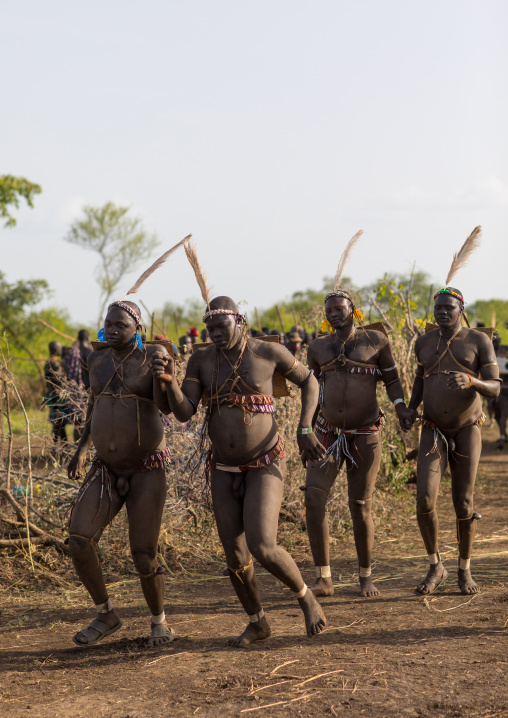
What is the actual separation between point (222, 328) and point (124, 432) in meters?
0.81

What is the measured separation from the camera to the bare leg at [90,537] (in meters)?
4.54

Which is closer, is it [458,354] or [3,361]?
[458,354]

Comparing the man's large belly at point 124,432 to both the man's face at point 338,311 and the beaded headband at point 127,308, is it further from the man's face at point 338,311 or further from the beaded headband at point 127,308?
the man's face at point 338,311

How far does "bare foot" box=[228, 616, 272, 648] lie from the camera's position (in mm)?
4637

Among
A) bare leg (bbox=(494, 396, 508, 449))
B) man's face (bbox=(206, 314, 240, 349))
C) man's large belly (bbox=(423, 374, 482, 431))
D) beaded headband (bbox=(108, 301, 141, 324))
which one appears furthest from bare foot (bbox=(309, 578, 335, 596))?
bare leg (bbox=(494, 396, 508, 449))

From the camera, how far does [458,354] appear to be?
5703 mm

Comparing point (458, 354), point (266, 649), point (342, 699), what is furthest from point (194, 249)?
point (342, 699)

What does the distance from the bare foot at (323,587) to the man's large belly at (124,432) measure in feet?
5.70

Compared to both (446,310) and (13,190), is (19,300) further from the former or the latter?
(446,310)

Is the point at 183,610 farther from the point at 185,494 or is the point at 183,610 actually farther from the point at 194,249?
the point at 194,249

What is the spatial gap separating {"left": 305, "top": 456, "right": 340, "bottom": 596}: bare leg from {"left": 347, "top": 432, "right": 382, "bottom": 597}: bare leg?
0.17 m

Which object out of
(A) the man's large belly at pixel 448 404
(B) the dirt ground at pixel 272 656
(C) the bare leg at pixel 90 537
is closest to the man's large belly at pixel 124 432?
(C) the bare leg at pixel 90 537

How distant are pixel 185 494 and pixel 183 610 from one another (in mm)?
1701

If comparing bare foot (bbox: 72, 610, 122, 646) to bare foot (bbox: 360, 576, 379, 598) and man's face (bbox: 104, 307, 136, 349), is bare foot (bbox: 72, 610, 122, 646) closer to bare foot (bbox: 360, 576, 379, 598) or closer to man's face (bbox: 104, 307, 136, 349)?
man's face (bbox: 104, 307, 136, 349)
